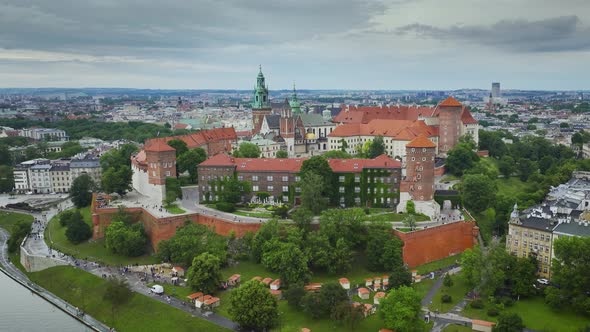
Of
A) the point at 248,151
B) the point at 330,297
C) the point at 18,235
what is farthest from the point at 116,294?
the point at 248,151

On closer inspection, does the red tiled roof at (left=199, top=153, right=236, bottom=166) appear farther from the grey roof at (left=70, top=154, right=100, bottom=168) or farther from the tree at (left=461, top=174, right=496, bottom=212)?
the grey roof at (left=70, top=154, right=100, bottom=168)

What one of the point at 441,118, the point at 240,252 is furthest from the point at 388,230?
the point at 441,118

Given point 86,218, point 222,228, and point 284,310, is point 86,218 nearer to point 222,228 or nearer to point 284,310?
point 222,228

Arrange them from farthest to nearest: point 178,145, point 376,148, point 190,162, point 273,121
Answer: point 273,121, point 376,148, point 178,145, point 190,162

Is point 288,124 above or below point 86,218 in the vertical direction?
above

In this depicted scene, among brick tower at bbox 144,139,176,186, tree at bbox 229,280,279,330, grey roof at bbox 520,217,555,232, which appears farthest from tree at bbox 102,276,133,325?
grey roof at bbox 520,217,555,232

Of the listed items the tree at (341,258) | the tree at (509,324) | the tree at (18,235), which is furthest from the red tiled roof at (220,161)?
the tree at (509,324)

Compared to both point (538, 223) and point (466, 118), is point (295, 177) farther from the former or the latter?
point (466, 118)
